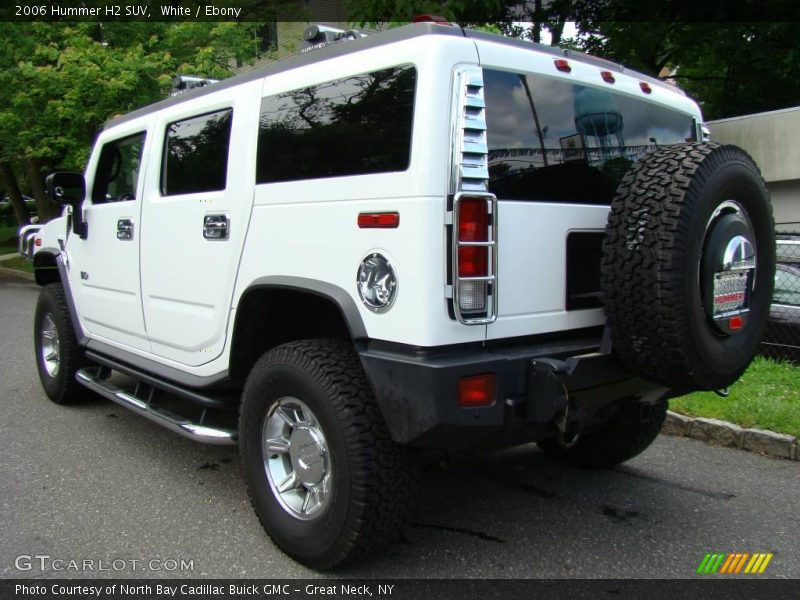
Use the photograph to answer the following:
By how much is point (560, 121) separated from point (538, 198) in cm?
39

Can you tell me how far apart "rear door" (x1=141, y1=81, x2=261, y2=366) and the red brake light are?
1.21m

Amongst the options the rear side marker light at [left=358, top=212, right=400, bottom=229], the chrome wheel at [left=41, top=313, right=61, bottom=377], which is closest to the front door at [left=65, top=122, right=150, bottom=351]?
the chrome wheel at [left=41, top=313, right=61, bottom=377]

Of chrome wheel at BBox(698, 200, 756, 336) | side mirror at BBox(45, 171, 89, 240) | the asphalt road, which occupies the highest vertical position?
side mirror at BBox(45, 171, 89, 240)

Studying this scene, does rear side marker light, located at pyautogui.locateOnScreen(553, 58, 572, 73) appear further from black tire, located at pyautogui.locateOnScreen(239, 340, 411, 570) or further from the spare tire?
black tire, located at pyautogui.locateOnScreen(239, 340, 411, 570)

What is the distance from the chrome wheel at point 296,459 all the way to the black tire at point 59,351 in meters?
2.86

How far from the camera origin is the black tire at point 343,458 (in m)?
2.67

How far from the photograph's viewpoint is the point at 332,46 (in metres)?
2.98

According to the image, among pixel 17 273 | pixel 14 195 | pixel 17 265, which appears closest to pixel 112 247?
pixel 17 273

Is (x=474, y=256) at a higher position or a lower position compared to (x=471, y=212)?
lower

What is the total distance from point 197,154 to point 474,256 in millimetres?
1894

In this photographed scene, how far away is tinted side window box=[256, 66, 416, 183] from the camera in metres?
2.63

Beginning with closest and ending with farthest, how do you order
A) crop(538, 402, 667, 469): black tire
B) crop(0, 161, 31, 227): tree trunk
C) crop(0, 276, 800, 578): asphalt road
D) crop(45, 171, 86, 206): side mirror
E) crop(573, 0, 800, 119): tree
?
crop(0, 276, 800, 578): asphalt road < crop(538, 402, 667, 469): black tire < crop(45, 171, 86, 206): side mirror < crop(573, 0, 800, 119): tree < crop(0, 161, 31, 227): tree trunk

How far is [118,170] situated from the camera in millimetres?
4578

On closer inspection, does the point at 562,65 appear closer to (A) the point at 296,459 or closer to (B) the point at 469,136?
(B) the point at 469,136
